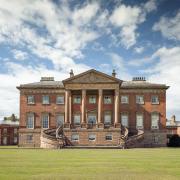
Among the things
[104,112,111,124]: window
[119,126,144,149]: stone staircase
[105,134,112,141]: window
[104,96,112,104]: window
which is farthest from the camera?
[104,96,112,104]: window

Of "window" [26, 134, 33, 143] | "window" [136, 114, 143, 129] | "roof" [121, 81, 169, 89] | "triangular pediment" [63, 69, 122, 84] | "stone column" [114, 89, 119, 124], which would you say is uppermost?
"triangular pediment" [63, 69, 122, 84]

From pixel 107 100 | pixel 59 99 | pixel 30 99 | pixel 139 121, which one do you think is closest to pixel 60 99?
pixel 59 99

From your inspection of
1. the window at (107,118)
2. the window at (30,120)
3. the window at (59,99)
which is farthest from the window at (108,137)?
the window at (30,120)

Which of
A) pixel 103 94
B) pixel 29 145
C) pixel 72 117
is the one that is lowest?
pixel 29 145

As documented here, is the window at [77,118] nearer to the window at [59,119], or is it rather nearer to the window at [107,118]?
the window at [59,119]

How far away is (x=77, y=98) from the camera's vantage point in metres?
61.1

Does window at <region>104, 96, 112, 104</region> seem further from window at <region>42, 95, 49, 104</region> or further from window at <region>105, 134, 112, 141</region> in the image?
window at <region>42, 95, 49, 104</region>

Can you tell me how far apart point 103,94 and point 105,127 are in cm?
736

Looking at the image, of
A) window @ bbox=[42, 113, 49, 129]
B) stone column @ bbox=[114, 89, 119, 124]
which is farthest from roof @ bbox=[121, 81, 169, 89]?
window @ bbox=[42, 113, 49, 129]

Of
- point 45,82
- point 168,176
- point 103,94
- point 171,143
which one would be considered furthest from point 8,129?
point 168,176

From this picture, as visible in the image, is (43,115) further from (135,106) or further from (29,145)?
(135,106)

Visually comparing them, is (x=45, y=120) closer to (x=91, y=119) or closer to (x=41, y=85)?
(x=41, y=85)

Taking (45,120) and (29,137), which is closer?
(29,137)

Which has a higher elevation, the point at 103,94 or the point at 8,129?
the point at 103,94
